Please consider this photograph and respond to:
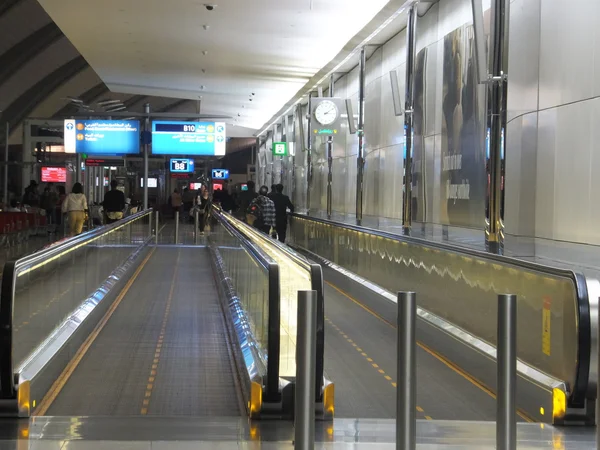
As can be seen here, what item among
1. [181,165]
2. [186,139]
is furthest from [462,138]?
[181,165]

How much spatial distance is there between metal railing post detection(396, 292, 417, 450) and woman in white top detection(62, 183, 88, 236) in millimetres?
19983

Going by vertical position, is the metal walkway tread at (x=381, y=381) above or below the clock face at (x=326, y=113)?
below

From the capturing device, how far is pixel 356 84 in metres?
28.4

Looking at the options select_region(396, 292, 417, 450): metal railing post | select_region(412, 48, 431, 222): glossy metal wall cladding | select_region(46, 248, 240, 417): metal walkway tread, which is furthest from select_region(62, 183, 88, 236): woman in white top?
select_region(396, 292, 417, 450): metal railing post

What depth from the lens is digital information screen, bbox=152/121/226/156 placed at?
2811 cm

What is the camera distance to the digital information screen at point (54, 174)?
45969 millimetres

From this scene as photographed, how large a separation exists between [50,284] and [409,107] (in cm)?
1122

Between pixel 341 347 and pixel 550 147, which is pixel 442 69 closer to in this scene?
pixel 550 147

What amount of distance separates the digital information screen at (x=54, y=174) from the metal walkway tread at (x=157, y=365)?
3305cm

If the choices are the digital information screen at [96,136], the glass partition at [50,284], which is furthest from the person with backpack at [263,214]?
the digital information screen at [96,136]

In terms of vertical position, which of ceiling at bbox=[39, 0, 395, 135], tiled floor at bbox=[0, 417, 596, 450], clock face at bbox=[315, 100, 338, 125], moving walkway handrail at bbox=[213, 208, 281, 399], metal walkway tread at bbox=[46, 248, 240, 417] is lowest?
metal walkway tread at bbox=[46, 248, 240, 417]

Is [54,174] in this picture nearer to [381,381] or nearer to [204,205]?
[204,205]

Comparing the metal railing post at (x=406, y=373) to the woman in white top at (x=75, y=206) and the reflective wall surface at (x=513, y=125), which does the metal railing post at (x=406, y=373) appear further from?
the woman in white top at (x=75, y=206)

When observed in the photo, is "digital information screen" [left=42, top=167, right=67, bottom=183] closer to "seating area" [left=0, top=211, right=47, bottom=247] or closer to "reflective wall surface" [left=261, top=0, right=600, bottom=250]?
"seating area" [left=0, top=211, right=47, bottom=247]
